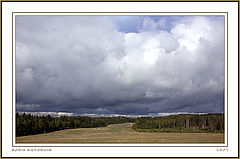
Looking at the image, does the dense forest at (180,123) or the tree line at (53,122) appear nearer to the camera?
the tree line at (53,122)

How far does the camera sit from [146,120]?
37031 mm

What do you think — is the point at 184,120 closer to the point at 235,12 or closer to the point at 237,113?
the point at 237,113

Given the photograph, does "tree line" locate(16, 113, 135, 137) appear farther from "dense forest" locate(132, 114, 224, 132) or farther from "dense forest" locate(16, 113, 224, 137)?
"dense forest" locate(132, 114, 224, 132)

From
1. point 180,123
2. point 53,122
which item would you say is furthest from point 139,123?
point 53,122

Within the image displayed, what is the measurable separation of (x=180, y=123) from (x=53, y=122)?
20.3 metres

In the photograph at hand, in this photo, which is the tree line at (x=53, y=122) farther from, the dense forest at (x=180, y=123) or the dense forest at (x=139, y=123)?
the dense forest at (x=180, y=123)

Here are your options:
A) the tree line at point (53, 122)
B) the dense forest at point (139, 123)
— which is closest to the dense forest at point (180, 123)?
the dense forest at point (139, 123)

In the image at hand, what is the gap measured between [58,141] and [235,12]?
24.6 m

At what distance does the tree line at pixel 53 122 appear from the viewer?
27344 mm

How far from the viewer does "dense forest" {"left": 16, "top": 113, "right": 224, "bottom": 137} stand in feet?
89.0

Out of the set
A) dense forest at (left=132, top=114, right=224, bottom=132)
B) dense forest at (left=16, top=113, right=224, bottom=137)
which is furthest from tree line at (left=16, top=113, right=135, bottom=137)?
dense forest at (left=132, top=114, right=224, bottom=132)

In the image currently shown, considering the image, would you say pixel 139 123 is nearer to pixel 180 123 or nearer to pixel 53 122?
pixel 180 123

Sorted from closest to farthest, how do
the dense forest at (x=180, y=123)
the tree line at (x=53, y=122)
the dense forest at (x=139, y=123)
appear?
the dense forest at (x=139, y=123)
the tree line at (x=53, y=122)
the dense forest at (x=180, y=123)

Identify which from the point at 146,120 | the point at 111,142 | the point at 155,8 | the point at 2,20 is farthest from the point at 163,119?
the point at 2,20
